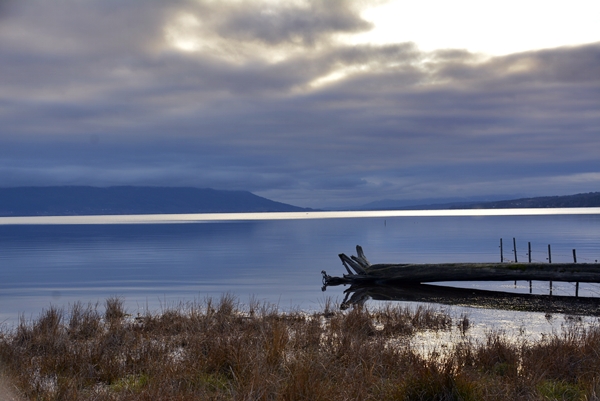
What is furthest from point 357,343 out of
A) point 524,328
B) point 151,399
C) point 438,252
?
point 438,252

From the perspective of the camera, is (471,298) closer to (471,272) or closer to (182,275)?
(471,272)

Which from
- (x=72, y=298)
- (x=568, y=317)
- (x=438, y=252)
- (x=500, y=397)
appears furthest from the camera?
(x=438, y=252)

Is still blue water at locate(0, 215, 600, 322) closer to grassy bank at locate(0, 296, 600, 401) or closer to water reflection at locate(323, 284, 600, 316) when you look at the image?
water reflection at locate(323, 284, 600, 316)

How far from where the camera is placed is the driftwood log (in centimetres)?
2681

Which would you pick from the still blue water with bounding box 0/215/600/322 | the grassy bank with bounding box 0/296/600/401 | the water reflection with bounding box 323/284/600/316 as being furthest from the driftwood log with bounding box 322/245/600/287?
the grassy bank with bounding box 0/296/600/401

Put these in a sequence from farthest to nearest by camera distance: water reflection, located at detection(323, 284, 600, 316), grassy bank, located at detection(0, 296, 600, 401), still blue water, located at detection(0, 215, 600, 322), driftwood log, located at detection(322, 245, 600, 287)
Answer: still blue water, located at detection(0, 215, 600, 322) < driftwood log, located at detection(322, 245, 600, 287) < water reflection, located at detection(323, 284, 600, 316) < grassy bank, located at detection(0, 296, 600, 401)

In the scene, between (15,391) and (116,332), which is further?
(116,332)

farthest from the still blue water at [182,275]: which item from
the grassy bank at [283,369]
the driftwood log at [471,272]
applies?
the grassy bank at [283,369]

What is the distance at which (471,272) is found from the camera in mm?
28875

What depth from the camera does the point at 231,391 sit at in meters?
8.52

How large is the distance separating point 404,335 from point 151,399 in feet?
30.9

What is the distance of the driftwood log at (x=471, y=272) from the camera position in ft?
88.0

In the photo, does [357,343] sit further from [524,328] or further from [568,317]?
[568,317]

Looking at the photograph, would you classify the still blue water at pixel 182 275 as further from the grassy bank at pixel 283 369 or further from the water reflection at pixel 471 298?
the grassy bank at pixel 283 369
